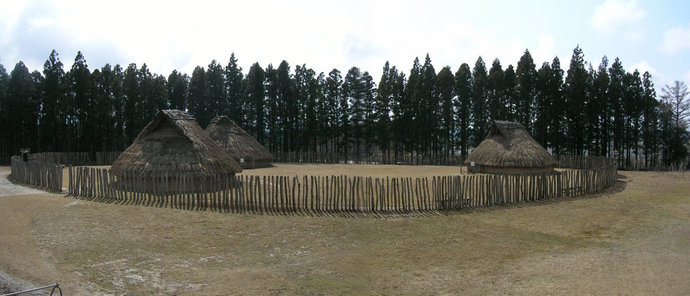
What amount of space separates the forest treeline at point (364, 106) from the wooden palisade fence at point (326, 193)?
73.5 ft

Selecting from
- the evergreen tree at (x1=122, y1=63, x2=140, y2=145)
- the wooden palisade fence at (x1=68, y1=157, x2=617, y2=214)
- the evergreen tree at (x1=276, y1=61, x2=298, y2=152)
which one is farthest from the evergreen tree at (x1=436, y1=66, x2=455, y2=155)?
the evergreen tree at (x1=122, y1=63, x2=140, y2=145)

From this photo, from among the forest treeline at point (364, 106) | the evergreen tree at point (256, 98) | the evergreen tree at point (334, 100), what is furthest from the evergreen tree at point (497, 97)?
the evergreen tree at point (256, 98)

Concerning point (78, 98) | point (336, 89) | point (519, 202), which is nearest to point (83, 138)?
point (78, 98)

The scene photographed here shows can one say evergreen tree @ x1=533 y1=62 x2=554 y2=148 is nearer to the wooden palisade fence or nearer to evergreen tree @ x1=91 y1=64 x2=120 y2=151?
the wooden palisade fence

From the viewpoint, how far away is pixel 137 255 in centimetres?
812

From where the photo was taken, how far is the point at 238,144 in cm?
2934

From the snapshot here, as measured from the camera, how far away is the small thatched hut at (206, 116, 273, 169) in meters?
28.8

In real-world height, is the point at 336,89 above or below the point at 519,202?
above

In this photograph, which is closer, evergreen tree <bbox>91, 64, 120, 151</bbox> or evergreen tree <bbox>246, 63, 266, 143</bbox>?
evergreen tree <bbox>91, 64, 120, 151</bbox>

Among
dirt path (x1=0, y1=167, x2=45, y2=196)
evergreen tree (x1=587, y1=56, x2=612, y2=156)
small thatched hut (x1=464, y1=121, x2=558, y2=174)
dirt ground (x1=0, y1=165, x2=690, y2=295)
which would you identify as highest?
evergreen tree (x1=587, y1=56, x2=612, y2=156)

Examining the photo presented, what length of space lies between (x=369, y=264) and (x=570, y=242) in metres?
5.03

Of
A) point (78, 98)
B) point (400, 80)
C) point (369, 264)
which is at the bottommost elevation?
point (369, 264)

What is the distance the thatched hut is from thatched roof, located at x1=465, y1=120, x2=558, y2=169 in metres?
14.4

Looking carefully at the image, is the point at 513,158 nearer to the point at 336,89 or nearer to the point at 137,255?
the point at 137,255
